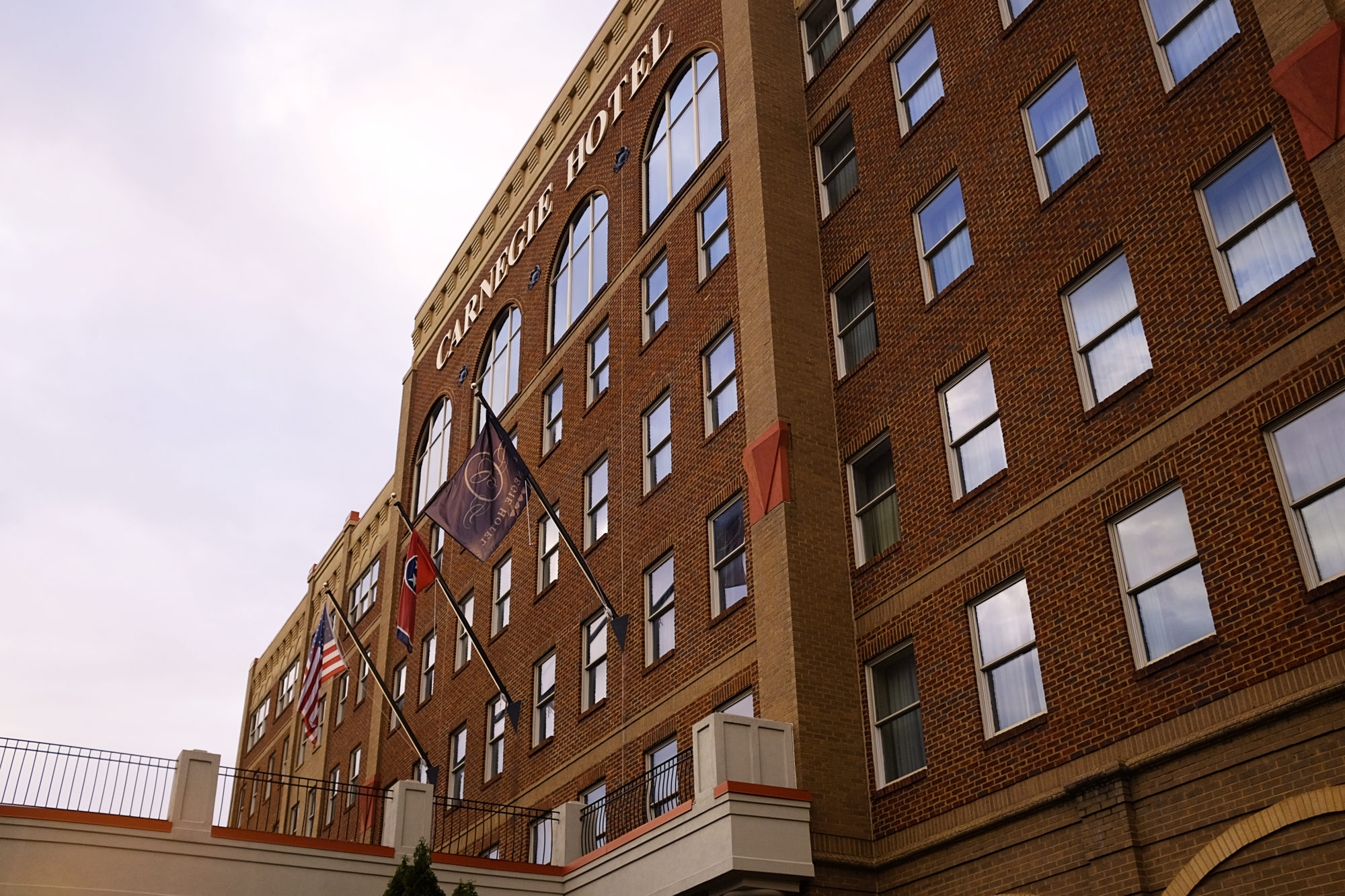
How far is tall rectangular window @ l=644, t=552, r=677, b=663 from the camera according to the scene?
77.4ft

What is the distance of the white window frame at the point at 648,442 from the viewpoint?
83.3 ft

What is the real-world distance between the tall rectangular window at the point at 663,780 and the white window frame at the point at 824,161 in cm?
1012

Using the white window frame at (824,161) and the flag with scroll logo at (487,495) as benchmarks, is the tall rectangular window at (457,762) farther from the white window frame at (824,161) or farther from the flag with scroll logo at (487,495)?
the white window frame at (824,161)

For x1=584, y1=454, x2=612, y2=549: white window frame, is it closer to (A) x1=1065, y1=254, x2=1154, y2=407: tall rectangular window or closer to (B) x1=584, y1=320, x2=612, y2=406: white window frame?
(B) x1=584, y1=320, x2=612, y2=406: white window frame

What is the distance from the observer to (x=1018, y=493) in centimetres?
1700

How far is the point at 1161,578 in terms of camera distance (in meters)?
14.6

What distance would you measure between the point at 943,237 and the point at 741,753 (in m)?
8.66

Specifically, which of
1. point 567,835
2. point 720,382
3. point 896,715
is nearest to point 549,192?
point 720,382

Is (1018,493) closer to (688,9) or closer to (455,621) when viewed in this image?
(688,9)

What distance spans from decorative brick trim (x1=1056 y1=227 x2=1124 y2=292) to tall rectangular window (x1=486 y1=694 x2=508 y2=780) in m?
17.4

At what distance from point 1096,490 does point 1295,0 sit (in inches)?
238

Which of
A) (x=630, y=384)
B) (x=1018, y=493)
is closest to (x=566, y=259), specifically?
(x=630, y=384)

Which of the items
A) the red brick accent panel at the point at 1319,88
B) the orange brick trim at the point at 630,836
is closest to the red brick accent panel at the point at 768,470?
the orange brick trim at the point at 630,836

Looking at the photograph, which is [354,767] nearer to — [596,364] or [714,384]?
[596,364]
